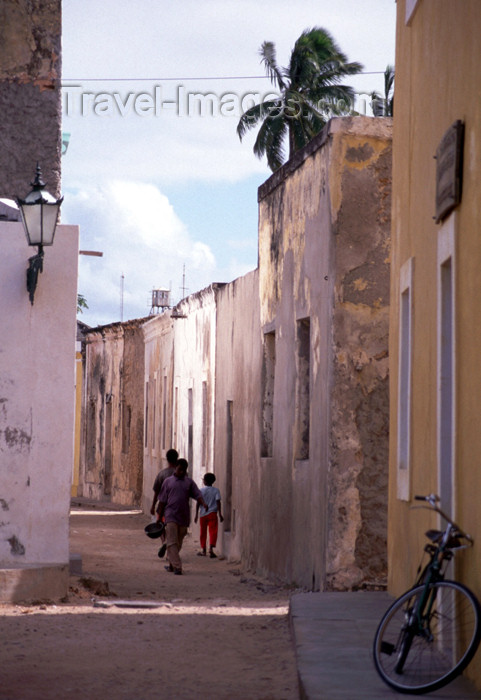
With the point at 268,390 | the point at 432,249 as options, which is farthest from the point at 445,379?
the point at 268,390

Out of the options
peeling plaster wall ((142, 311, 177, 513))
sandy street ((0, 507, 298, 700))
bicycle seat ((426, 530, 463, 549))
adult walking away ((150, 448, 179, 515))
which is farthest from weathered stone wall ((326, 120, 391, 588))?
peeling plaster wall ((142, 311, 177, 513))

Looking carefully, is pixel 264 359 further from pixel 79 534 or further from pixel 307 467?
pixel 79 534

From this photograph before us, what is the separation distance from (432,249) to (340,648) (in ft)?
8.20

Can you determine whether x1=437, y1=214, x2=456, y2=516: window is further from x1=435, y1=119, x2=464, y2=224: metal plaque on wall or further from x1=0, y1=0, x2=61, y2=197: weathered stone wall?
x1=0, y1=0, x2=61, y2=197: weathered stone wall

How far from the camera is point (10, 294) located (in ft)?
36.3

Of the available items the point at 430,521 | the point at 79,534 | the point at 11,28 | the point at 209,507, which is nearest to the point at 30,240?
the point at 11,28

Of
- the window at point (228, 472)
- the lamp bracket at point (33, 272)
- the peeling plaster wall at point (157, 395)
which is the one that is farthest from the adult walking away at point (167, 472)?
the peeling plaster wall at point (157, 395)

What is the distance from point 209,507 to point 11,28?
797cm

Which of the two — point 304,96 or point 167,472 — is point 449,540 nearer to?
point 167,472

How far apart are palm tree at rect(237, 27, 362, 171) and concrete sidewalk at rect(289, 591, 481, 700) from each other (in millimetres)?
24903

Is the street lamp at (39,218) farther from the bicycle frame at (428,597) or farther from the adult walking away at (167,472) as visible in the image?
the adult walking away at (167,472)

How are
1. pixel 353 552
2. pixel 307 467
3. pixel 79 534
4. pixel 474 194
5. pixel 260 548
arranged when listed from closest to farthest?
pixel 474 194, pixel 353 552, pixel 307 467, pixel 260 548, pixel 79 534

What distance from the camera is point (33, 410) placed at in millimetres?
11086

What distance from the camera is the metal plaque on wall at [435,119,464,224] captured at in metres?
6.62
